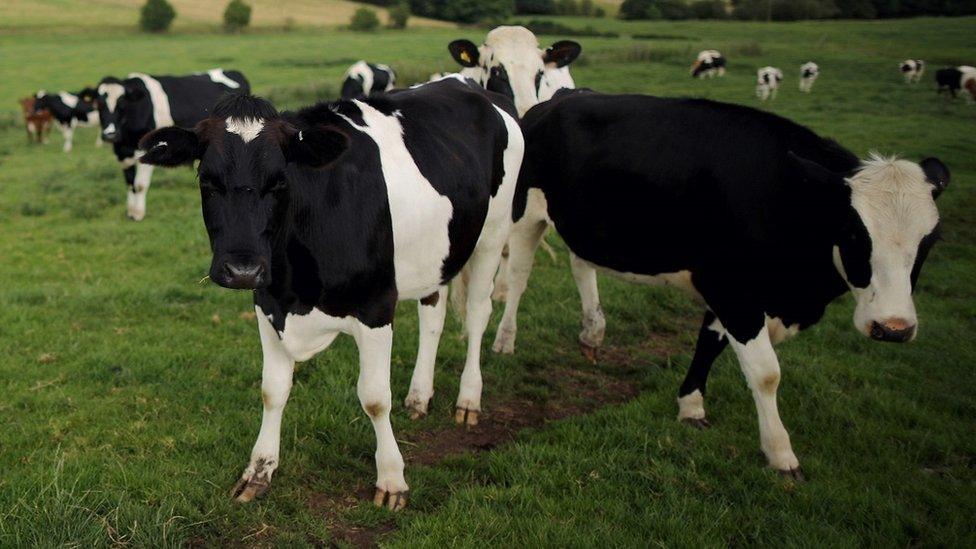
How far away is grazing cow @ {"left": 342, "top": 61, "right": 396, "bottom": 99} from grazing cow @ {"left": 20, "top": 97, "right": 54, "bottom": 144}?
808cm

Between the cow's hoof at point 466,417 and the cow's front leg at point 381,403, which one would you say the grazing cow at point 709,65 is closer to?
the cow's hoof at point 466,417

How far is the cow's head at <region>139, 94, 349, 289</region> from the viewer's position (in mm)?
3232

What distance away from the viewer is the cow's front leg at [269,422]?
13.7 ft

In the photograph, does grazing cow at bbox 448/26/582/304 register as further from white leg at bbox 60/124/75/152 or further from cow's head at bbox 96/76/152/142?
white leg at bbox 60/124/75/152

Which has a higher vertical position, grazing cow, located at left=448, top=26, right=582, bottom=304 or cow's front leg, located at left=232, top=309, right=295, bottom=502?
grazing cow, located at left=448, top=26, right=582, bottom=304

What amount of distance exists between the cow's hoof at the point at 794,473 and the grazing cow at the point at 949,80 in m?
24.9

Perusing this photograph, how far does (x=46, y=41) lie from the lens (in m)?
49.8

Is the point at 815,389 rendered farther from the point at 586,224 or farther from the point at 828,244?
the point at 586,224

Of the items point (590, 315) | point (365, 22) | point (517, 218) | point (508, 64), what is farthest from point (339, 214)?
point (365, 22)

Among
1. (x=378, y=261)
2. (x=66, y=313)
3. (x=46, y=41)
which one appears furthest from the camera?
(x=46, y=41)

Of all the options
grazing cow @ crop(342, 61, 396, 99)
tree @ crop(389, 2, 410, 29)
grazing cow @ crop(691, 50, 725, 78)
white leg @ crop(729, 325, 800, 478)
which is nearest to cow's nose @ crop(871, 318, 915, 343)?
white leg @ crop(729, 325, 800, 478)

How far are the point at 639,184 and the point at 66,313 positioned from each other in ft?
17.6

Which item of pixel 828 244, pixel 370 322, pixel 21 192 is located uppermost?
pixel 828 244

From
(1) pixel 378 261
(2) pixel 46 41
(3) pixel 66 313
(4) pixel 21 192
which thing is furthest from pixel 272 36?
(1) pixel 378 261
